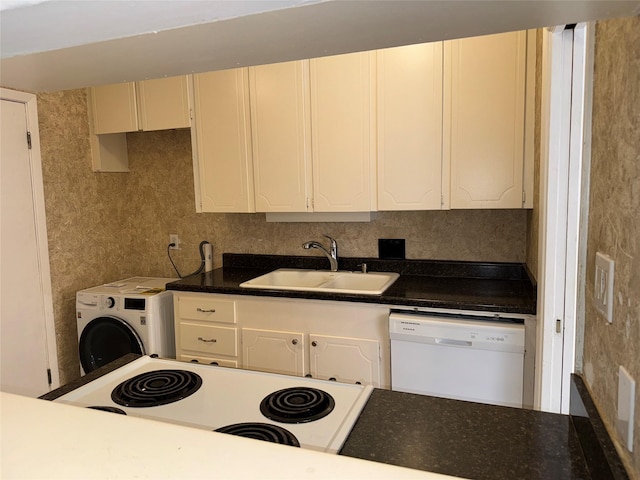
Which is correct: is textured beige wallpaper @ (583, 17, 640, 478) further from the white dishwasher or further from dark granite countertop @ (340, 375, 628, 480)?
the white dishwasher

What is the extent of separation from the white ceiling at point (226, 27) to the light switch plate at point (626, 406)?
545 millimetres

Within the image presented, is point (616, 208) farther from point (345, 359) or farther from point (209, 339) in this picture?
point (209, 339)

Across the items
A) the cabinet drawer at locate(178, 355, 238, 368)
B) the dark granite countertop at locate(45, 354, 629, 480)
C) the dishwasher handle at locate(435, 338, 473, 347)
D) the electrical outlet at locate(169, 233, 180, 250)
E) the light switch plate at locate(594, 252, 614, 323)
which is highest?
the light switch plate at locate(594, 252, 614, 323)

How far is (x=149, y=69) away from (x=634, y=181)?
2.82 ft

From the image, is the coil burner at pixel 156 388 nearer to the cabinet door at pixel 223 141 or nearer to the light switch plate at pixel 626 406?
the light switch plate at pixel 626 406

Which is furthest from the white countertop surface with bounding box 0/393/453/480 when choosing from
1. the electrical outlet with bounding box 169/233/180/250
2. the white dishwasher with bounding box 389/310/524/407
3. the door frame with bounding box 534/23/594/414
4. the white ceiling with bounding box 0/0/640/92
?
the electrical outlet with bounding box 169/233/180/250

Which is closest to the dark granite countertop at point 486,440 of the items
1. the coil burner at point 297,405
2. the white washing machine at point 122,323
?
the coil burner at point 297,405

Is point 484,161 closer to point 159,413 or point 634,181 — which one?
point 634,181

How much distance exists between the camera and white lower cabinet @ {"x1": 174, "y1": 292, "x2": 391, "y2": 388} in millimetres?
2299

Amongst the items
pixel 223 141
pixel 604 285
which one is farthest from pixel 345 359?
pixel 604 285

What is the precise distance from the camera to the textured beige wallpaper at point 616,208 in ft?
2.28

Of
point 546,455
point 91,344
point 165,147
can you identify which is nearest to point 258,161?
point 165,147

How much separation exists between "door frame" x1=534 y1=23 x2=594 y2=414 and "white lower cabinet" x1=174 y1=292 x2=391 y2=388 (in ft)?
2.86

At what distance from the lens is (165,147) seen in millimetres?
3396
